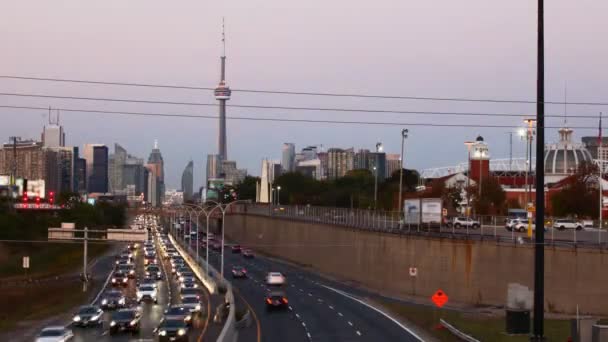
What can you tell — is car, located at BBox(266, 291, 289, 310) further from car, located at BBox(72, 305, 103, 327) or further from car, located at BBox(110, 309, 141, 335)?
car, located at BBox(110, 309, 141, 335)

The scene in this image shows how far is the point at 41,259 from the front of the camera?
132m

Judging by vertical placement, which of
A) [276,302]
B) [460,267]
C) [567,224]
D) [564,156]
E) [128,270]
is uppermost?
[564,156]

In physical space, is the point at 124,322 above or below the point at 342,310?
above

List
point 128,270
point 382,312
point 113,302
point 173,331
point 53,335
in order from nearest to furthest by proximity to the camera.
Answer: point 173,331 → point 53,335 → point 382,312 → point 113,302 → point 128,270

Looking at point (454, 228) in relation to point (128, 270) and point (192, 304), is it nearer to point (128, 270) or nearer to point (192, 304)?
point (192, 304)

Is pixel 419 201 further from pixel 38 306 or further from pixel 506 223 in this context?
pixel 38 306

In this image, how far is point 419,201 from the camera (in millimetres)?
74125

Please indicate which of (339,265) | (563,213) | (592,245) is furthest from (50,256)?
(592,245)

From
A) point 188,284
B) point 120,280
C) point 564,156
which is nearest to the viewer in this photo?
point 188,284

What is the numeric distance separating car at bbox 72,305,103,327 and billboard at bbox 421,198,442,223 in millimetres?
31444

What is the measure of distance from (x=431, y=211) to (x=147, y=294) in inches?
938

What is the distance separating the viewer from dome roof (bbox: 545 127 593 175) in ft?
576

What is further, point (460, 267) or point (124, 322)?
point (460, 267)

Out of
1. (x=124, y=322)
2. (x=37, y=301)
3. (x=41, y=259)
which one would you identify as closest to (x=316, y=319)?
(x=124, y=322)
